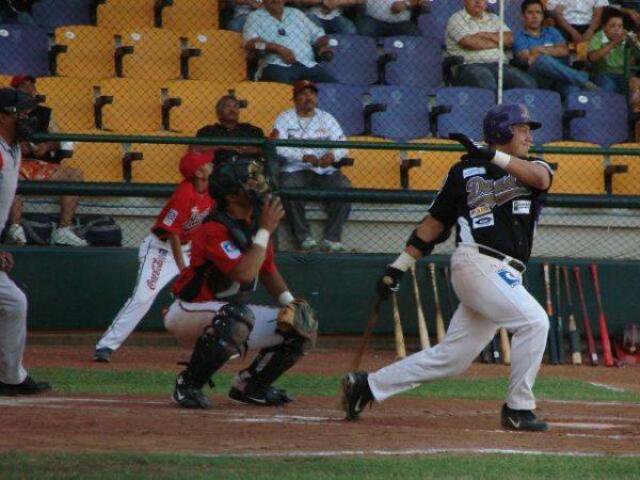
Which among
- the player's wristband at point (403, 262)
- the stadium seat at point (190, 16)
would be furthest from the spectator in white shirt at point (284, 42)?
the player's wristband at point (403, 262)

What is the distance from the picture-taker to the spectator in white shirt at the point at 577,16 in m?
15.6

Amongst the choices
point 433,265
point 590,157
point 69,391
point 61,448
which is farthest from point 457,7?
point 61,448

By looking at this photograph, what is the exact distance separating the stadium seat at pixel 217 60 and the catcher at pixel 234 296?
643 centimetres

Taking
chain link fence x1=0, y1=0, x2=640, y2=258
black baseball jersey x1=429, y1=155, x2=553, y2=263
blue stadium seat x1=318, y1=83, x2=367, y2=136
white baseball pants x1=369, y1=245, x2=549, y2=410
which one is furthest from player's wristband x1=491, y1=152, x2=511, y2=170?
blue stadium seat x1=318, y1=83, x2=367, y2=136

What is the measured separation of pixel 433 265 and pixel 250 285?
4739mm

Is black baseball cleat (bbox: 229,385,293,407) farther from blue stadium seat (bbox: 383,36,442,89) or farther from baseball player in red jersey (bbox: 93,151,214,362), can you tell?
blue stadium seat (bbox: 383,36,442,89)

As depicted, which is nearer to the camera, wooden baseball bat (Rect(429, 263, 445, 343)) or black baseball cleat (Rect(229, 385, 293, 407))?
black baseball cleat (Rect(229, 385, 293, 407))

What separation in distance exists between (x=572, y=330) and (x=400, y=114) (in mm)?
2877

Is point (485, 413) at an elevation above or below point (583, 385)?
above

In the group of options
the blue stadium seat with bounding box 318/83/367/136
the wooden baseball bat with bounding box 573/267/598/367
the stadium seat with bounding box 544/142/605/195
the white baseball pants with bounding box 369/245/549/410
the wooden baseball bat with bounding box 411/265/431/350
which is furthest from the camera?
the blue stadium seat with bounding box 318/83/367/136

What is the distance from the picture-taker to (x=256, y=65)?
46.6 ft

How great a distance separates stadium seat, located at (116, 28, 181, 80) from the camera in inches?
548

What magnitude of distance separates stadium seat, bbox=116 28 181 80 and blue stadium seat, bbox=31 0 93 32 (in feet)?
2.75

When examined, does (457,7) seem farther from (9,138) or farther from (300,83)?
(9,138)
